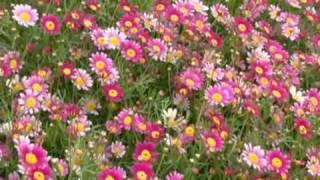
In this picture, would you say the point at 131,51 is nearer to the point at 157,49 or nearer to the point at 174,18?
the point at 157,49

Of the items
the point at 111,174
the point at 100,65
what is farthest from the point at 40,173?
the point at 100,65

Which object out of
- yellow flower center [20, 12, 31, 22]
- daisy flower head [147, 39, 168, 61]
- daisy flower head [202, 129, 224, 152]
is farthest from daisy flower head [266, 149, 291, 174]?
yellow flower center [20, 12, 31, 22]

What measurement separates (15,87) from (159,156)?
597 millimetres

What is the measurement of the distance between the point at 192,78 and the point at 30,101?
72cm

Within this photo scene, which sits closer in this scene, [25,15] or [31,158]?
[31,158]

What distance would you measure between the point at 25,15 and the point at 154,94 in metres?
0.63

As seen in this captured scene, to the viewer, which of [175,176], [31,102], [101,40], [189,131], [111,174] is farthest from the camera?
[101,40]

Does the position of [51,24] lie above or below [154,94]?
above

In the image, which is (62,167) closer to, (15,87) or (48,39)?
(15,87)

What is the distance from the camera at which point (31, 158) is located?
2.37m

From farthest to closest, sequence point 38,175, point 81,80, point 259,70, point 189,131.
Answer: point 259,70 → point 81,80 → point 189,131 → point 38,175

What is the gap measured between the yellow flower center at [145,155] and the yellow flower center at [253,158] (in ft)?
1.24

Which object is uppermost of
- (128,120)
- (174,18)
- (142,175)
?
(174,18)

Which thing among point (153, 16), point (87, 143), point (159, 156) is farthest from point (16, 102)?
point (153, 16)
